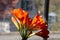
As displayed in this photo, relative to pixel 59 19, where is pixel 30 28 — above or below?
above

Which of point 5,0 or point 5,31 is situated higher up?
point 5,0

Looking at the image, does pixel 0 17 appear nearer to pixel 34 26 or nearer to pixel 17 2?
pixel 17 2

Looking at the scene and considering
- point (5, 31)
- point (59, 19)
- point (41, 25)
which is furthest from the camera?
point (59, 19)

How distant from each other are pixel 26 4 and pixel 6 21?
0.35m

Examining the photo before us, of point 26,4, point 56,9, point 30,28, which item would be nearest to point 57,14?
point 56,9

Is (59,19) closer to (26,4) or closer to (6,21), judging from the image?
(26,4)

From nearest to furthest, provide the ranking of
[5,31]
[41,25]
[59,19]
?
[41,25] < [5,31] < [59,19]

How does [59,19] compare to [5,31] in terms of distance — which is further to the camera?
[59,19]

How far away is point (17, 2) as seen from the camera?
2.36 m

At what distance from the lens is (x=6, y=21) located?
7.39 feet

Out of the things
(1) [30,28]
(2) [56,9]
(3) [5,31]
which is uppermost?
(1) [30,28]

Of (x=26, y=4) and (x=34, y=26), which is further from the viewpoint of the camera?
(x=26, y=4)

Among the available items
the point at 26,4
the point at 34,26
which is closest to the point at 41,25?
the point at 34,26

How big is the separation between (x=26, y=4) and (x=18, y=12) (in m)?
2.00
